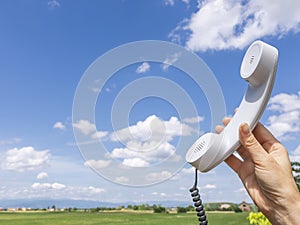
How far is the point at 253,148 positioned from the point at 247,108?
0.71 ft

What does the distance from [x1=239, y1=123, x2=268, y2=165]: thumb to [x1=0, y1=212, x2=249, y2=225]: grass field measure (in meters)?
5.85

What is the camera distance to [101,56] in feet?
4.09

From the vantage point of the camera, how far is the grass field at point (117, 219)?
273 inches

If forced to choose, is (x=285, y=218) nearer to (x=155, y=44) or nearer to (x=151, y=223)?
(x=155, y=44)

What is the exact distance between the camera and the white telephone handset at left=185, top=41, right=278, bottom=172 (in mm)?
1163

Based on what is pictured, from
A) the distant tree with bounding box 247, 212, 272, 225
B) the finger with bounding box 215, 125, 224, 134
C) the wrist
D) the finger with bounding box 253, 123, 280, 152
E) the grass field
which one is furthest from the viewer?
the grass field

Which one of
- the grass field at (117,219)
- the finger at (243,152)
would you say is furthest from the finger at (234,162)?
the grass field at (117,219)

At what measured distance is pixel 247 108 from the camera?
51.2 inches

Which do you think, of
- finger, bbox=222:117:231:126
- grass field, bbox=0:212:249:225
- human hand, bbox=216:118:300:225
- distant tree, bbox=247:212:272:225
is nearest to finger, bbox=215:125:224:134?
finger, bbox=222:117:231:126

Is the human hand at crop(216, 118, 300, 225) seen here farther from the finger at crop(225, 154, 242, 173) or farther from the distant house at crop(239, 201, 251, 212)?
the distant house at crop(239, 201, 251, 212)

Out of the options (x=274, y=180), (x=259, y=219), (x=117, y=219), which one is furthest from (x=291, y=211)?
(x=117, y=219)

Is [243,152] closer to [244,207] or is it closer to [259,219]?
[259,219]

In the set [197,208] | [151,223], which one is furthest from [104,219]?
[197,208]

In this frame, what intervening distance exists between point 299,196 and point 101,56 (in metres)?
0.71
